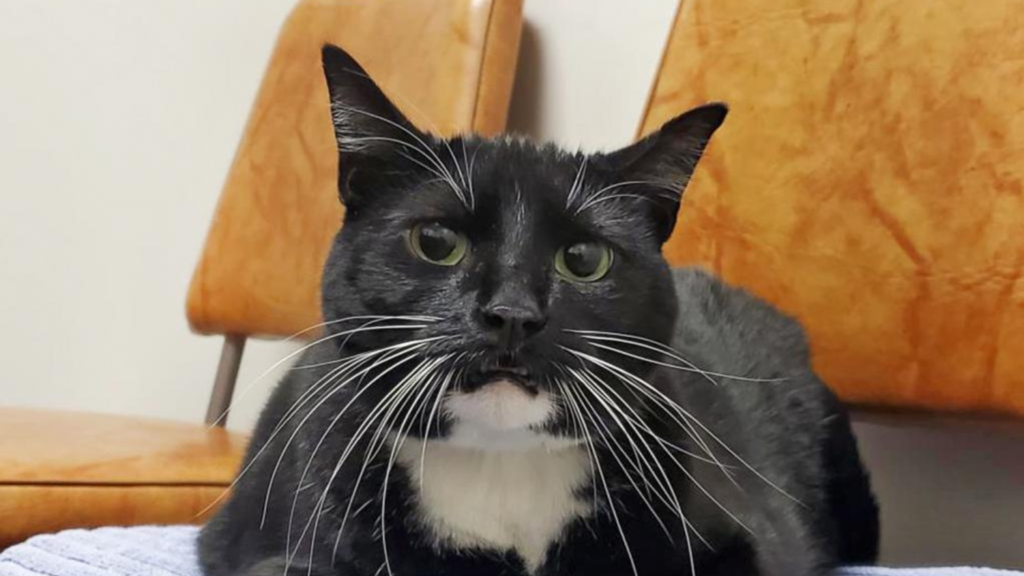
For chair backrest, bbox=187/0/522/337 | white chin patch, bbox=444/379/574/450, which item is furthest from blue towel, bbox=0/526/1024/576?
chair backrest, bbox=187/0/522/337

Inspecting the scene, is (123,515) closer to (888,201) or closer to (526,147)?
(526,147)

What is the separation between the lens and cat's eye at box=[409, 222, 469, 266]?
72 centimetres

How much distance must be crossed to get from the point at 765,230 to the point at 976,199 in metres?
0.22

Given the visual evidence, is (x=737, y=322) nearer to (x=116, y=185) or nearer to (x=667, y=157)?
(x=667, y=157)

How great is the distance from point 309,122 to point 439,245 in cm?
91

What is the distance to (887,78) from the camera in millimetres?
1024

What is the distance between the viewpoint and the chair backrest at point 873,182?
952 millimetres

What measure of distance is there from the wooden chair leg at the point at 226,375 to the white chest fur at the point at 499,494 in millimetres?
971

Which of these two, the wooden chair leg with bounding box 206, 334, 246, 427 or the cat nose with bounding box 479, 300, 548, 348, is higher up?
the cat nose with bounding box 479, 300, 548, 348

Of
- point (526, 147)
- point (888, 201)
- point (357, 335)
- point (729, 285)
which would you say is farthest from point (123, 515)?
point (888, 201)

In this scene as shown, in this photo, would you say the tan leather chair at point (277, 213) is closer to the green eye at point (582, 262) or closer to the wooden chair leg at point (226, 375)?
the wooden chair leg at point (226, 375)

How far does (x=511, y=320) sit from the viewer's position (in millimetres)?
634

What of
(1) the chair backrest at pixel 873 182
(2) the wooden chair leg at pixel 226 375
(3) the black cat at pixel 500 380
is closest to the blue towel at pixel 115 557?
(3) the black cat at pixel 500 380

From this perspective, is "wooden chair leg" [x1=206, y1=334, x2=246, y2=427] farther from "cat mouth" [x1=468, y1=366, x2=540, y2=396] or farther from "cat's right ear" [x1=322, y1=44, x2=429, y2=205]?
"cat mouth" [x1=468, y1=366, x2=540, y2=396]
